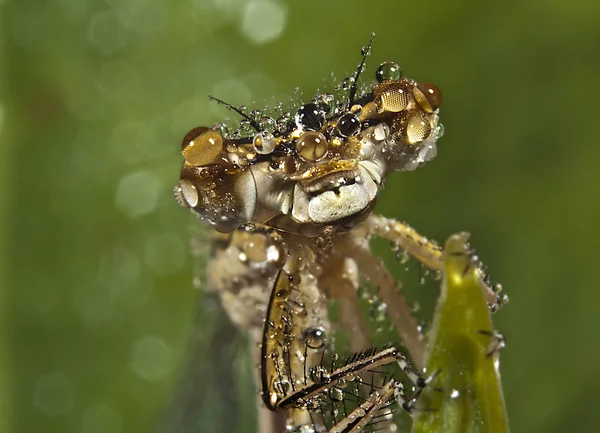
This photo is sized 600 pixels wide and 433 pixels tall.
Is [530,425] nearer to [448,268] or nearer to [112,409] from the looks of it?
[448,268]

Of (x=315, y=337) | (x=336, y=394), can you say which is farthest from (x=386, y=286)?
(x=336, y=394)

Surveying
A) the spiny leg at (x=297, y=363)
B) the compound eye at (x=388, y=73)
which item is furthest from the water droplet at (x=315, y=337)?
the compound eye at (x=388, y=73)

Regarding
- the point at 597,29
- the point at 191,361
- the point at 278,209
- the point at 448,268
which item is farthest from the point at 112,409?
the point at 597,29

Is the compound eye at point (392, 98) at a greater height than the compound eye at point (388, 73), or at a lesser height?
lesser

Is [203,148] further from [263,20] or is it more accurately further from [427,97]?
[263,20]

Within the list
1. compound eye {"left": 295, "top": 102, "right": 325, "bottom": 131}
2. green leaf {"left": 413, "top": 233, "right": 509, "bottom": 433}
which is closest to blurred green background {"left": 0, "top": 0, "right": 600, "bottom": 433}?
compound eye {"left": 295, "top": 102, "right": 325, "bottom": 131}

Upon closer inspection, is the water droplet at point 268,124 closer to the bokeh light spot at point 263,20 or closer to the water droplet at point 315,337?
the water droplet at point 315,337
